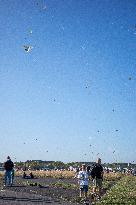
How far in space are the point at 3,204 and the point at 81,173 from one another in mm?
5076

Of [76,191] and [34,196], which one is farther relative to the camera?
[76,191]

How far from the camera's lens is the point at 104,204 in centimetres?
1759

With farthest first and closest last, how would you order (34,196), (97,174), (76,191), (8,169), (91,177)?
(8,169)
(76,191)
(91,177)
(97,174)
(34,196)

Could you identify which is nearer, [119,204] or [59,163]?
[119,204]

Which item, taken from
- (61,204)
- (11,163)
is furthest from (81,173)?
(11,163)

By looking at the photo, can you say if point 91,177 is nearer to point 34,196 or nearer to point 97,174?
point 97,174

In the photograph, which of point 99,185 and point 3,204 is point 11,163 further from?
point 3,204

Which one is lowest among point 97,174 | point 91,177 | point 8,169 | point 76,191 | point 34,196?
point 34,196

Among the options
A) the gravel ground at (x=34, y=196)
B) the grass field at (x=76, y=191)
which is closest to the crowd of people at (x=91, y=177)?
the grass field at (x=76, y=191)

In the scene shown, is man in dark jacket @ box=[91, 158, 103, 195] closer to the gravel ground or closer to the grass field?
the grass field

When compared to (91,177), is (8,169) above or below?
above

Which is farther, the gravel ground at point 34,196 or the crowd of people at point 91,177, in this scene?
the crowd of people at point 91,177

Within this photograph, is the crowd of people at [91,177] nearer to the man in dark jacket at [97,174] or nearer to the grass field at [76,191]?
the man in dark jacket at [97,174]

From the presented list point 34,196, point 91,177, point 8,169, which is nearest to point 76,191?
point 91,177
